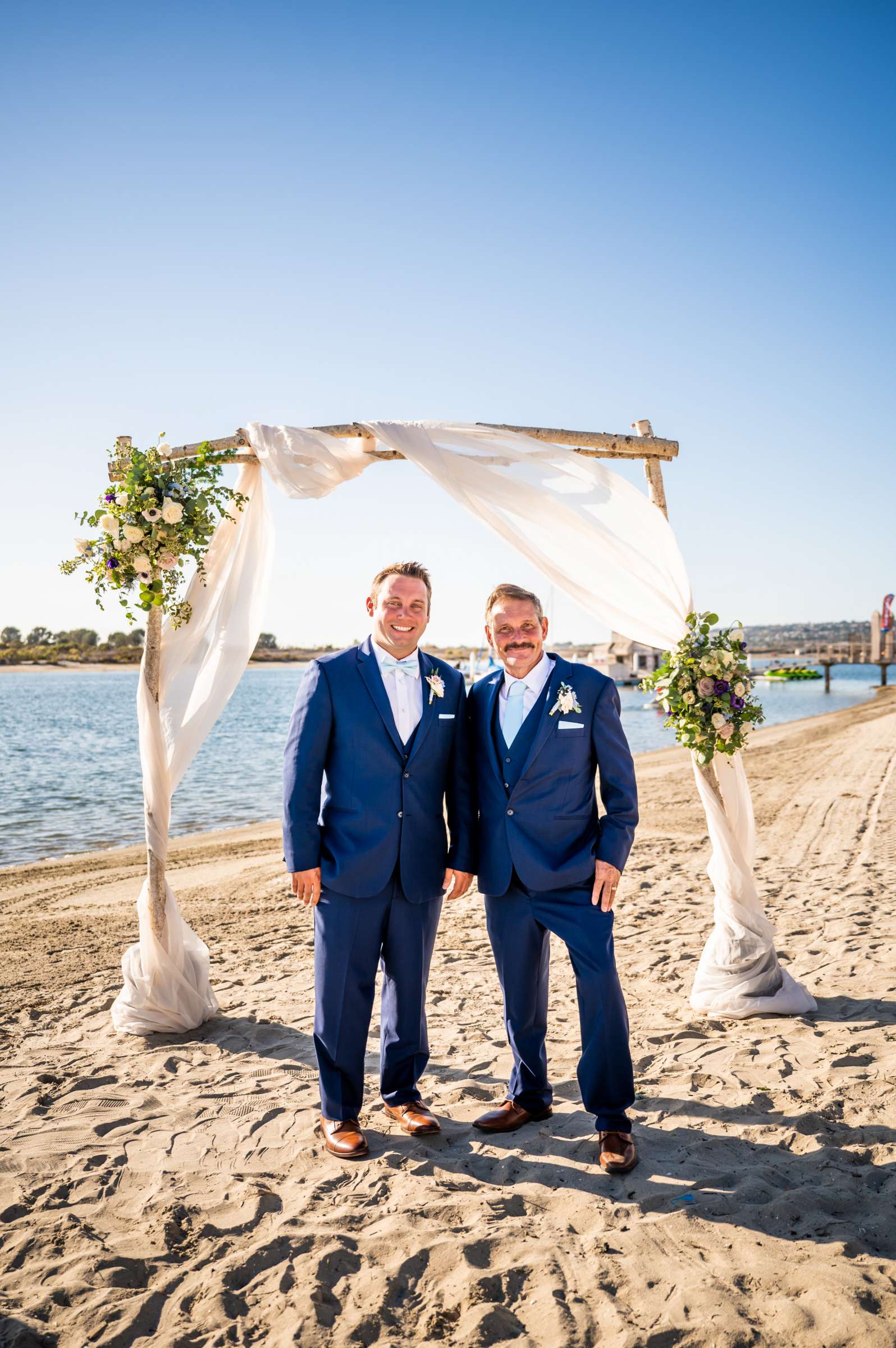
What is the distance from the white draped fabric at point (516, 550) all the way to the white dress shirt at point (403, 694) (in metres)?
1.22

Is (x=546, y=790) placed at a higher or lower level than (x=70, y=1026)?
higher

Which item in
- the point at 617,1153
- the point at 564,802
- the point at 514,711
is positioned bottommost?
the point at 617,1153

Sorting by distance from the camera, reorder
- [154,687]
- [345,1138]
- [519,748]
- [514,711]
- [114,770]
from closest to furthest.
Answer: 1. [345,1138]
2. [519,748]
3. [514,711]
4. [154,687]
5. [114,770]

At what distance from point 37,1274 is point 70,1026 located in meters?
2.27

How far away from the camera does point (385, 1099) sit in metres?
3.56

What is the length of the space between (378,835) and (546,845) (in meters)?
0.67

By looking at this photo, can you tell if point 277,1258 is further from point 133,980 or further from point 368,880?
point 133,980

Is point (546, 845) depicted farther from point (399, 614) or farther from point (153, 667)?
point (153, 667)

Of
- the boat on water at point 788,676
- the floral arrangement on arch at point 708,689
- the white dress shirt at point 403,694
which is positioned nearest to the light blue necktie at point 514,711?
the white dress shirt at point 403,694

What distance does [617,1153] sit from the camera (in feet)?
10.1

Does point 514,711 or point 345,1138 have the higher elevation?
point 514,711

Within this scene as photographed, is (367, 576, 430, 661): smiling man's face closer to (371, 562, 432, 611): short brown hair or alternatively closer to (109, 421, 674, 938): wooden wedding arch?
(371, 562, 432, 611): short brown hair

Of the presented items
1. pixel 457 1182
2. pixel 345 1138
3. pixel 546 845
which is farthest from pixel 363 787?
pixel 457 1182

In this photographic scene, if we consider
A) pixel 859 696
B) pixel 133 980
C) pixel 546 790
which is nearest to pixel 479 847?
pixel 546 790
